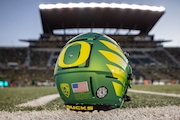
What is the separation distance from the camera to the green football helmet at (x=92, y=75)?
339 centimetres

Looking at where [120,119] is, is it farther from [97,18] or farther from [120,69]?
[97,18]

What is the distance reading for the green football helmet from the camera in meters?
3.39

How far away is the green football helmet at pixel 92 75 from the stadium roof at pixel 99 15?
36014 mm

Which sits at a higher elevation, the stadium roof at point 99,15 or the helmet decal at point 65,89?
the stadium roof at point 99,15

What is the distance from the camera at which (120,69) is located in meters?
3.57

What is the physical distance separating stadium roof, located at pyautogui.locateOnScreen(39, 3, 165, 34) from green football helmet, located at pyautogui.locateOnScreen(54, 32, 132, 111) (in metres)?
36.0

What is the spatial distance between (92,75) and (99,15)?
3784 centimetres

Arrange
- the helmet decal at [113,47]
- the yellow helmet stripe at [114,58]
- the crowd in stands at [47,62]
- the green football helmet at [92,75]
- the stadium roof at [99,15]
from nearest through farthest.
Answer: the green football helmet at [92,75] < the yellow helmet stripe at [114,58] < the helmet decal at [113,47] < the crowd in stands at [47,62] < the stadium roof at [99,15]

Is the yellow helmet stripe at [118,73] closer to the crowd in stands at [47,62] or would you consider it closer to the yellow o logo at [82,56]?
the yellow o logo at [82,56]

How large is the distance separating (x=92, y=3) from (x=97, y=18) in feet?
11.3

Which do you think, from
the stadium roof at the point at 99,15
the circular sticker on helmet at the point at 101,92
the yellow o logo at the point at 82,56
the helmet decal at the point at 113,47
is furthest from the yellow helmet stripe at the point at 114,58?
the stadium roof at the point at 99,15

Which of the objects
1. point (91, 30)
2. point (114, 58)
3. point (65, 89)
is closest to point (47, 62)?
point (91, 30)

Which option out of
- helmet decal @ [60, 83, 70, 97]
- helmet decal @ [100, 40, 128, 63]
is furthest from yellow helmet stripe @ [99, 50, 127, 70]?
helmet decal @ [60, 83, 70, 97]

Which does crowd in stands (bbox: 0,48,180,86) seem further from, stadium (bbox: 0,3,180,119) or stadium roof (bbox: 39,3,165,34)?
stadium roof (bbox: 39,3,165,34)
